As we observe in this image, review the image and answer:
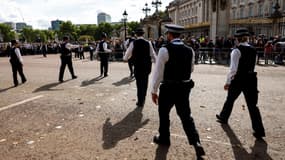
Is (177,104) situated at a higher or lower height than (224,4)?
lower

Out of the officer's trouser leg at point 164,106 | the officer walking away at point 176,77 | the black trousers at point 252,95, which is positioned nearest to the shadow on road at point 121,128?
the officer's trouser leg at point 164,106

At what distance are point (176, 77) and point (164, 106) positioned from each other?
21.3 inches

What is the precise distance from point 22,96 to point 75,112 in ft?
9.84

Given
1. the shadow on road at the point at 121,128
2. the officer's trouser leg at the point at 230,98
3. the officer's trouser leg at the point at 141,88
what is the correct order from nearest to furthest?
the shadow on road at the point at 121,128, the officer's trouser leg at the point at 230,98, the officer's trouser leg at the point at 141,88

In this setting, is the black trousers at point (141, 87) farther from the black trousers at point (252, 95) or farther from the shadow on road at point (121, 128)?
the black trousers at point (252, 95)

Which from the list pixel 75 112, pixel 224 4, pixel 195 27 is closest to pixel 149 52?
pixel 75 112

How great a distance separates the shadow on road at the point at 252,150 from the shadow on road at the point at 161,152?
1.09m

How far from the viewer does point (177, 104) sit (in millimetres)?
4395

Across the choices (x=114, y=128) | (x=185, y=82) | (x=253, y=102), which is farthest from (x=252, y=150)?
(x=114, y=128)

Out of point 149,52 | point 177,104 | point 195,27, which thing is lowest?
point 177,104

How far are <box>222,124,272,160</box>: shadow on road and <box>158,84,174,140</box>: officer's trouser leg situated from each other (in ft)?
3.74

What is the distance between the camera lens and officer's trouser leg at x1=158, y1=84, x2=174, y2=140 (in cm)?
440

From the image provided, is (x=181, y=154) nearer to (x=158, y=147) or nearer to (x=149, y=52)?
(x=158, y=147)

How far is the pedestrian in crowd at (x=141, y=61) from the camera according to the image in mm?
7458
